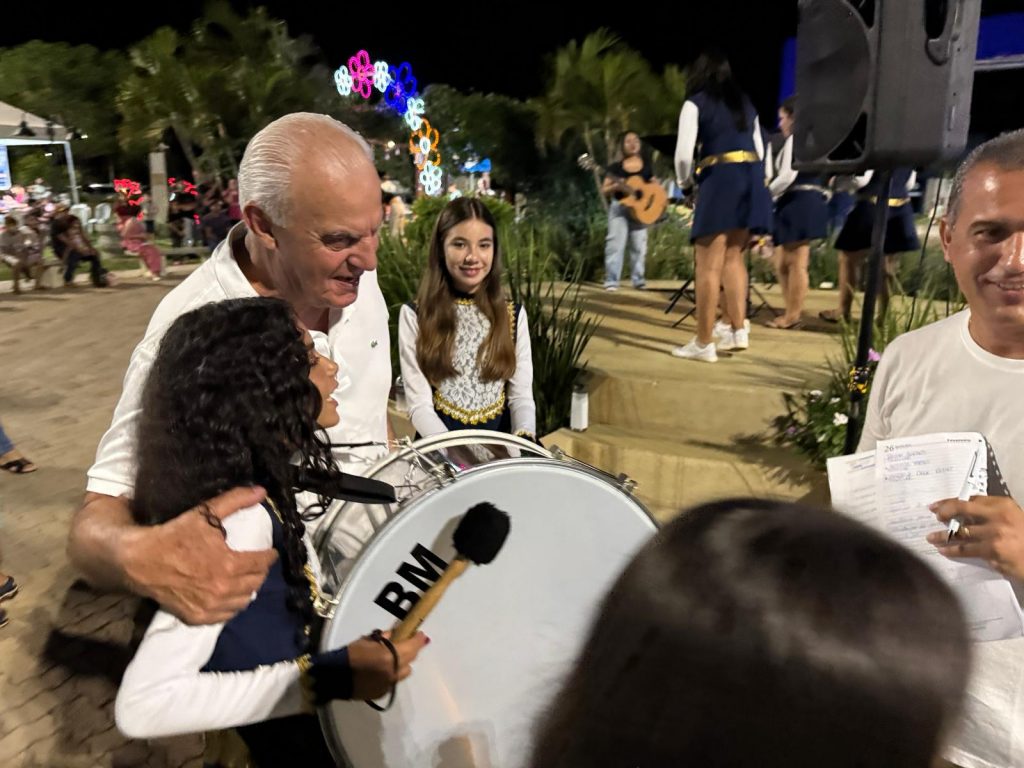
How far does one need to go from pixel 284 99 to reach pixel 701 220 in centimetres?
2401

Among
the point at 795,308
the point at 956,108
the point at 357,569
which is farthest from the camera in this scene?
the point at 795,308

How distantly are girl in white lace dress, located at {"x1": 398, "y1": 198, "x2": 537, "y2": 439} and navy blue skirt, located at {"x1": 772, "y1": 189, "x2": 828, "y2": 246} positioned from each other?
349 cm

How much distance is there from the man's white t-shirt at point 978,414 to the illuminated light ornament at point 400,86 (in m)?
12.6

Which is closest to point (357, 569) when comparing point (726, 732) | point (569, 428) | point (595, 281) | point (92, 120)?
point (726, 732)

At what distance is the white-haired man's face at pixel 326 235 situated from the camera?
5.25ft

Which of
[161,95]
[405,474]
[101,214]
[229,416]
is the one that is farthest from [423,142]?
[161,95]

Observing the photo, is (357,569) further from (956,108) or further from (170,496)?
(956,108)

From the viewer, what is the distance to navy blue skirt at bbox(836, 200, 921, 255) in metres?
5.27

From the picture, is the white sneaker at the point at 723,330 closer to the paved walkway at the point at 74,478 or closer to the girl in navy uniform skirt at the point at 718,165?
the paved walkway at the point at 74,478

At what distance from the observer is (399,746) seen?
54.4 inches

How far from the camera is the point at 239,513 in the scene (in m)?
1.20

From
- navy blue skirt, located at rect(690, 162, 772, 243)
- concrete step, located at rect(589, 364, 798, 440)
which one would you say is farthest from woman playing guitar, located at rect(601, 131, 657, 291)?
concrete step, located at rect(589, 364, 798, 440)

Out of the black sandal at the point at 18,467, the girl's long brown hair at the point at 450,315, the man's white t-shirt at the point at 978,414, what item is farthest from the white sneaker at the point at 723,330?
the black sandal at the point at 18,467

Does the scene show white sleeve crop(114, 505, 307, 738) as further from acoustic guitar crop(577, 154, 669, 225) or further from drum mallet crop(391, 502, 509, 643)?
acoustic guitar crop(577, 154, 669, 225)
